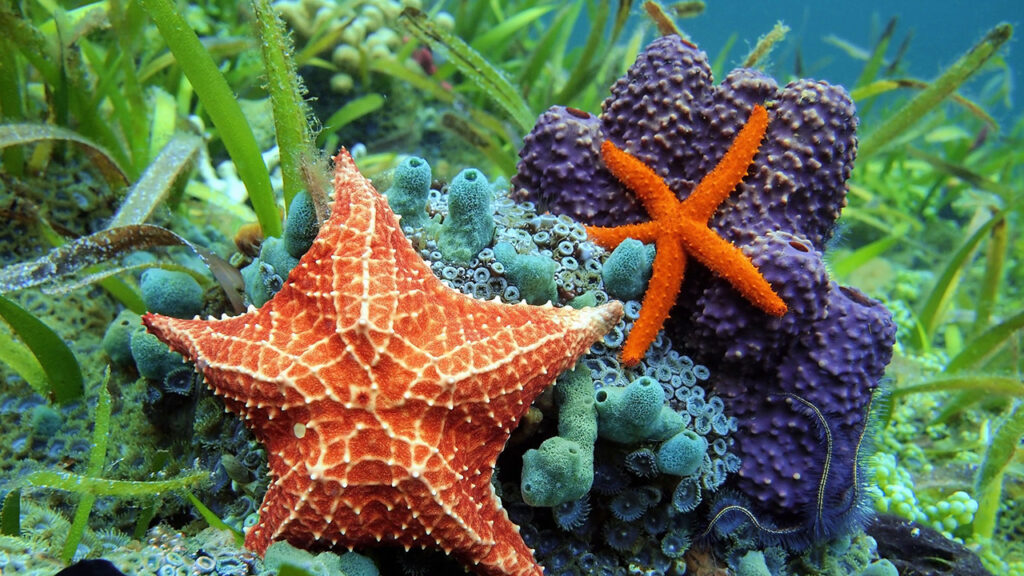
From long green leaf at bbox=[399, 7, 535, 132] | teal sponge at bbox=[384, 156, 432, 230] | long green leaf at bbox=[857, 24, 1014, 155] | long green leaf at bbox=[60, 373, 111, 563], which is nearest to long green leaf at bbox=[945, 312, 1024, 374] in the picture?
long green leaf at bbox=[857, 24, 1014, 155]

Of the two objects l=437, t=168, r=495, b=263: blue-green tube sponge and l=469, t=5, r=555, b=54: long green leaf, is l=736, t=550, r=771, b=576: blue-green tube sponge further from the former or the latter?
l=469, t=5, r=555, b=54: long green leaf

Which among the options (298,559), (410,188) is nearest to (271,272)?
(410,188)

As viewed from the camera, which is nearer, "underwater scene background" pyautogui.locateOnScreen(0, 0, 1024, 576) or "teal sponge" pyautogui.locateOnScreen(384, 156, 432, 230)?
"underwater scene background" pyautogui.locateOnScreen(0, 0, 1024, 576)

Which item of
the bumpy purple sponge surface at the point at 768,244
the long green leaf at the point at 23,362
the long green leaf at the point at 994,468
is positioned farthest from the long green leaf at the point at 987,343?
the long green leaf at the point at 23,362

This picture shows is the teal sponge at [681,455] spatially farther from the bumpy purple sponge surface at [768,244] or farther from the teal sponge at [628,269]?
the teal sponge at [628,269]

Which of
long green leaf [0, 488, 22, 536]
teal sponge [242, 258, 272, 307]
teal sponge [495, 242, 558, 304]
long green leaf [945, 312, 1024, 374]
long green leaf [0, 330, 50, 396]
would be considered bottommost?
long green leaf [0, 330, 50, 396]

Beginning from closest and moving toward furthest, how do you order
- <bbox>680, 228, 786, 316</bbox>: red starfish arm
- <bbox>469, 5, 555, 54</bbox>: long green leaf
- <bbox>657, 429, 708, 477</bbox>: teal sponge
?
<bbox>657, 429, 708, 477</bbox>: teal sponge < <bbox>680, 228, 786, 316</bbox>: red starfish arm < <bbox>469, 5, 555, 54</bbox>: long green leaf
